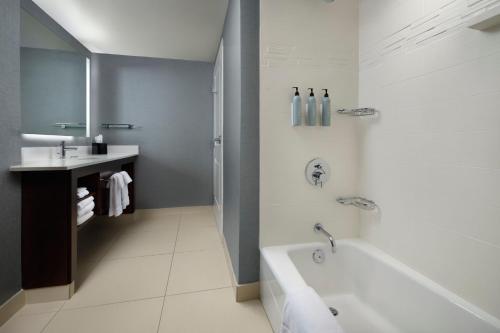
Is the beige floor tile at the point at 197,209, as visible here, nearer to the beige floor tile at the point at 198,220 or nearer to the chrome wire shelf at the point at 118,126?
the beige floor tile at the point at 198,220

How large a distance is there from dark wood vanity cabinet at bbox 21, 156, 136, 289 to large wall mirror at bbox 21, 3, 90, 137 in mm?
601

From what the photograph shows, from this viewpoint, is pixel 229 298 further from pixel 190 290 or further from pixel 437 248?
pixel 437 248

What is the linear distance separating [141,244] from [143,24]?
2.22 m

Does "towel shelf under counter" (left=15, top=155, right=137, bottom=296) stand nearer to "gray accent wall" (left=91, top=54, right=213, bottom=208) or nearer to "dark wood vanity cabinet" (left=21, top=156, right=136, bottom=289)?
"dark wood vanity cabinet" (left=21, top=156, right=136, bottom=289)

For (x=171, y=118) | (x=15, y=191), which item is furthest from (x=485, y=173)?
(x=171, y=118)

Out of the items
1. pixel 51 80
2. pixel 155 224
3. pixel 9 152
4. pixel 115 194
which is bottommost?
pixel 155 224

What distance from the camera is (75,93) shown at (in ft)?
8.07

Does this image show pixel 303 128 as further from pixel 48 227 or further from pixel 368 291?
pixel 48 227

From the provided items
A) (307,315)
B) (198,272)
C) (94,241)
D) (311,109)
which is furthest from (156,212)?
(307,315)

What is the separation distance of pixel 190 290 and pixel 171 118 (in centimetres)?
233

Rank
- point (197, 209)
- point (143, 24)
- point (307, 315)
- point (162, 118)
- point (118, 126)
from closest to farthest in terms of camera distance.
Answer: point (307, 315), point (143, 24), point (118, 126), point (162, 118), point (197, 209)

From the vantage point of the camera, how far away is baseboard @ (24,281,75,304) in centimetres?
142

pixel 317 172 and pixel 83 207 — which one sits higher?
pixel 317 172

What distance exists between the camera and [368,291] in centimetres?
132
